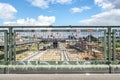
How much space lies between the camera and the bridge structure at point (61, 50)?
23.1 ft

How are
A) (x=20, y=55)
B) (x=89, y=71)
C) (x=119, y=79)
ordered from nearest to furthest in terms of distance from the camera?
(x=119, y=79) < (x=89, y=71) < (x=20, y=55)

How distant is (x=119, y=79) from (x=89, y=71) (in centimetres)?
121

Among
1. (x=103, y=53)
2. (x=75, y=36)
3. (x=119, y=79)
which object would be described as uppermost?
(x=75, y=36)

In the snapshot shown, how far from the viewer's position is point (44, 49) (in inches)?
293

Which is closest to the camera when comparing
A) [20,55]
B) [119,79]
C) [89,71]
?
[119,79]

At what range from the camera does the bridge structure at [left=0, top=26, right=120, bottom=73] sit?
704 centimetres

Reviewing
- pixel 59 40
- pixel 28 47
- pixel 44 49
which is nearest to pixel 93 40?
pixel 59 40

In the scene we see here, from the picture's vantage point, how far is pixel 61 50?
7543 millimetres

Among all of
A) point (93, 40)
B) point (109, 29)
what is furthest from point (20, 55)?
point (109, 29)

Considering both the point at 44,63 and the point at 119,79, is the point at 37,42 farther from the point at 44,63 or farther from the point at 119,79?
the point at 119,79

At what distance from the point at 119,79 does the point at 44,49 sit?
2428 millimetres

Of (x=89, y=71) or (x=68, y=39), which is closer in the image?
(x=89, y=71)

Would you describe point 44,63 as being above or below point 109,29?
below

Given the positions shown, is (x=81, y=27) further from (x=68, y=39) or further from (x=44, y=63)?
(x=44, y=63)
